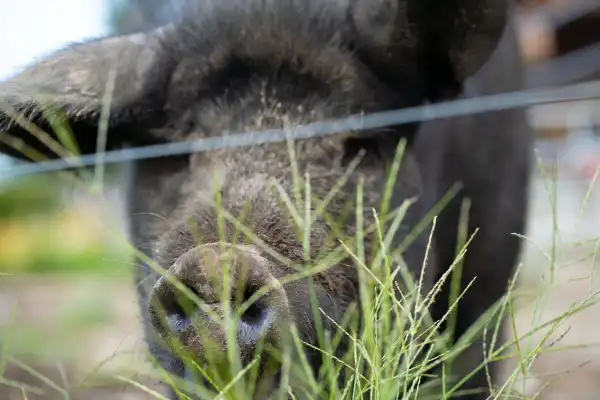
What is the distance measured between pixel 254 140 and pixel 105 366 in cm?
42

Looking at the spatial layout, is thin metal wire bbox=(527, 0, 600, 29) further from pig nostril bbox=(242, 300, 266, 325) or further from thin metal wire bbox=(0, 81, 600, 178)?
pig nostril bbox=(242, 300, 266, 325)

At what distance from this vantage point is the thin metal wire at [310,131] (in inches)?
46.2

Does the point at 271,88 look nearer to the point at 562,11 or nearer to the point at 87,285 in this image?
the point at 87,285

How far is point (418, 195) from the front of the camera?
4.30 feet

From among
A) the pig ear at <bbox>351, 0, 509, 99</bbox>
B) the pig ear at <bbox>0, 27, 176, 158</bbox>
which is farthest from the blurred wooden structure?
the pig ear at <bbox>0, 27, 176, 158</bbox>

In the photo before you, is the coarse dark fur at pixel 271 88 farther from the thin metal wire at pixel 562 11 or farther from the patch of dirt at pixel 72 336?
the thin metal wire at pixel 562 11

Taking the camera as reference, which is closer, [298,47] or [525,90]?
[298,47]

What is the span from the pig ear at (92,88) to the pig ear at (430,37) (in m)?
0.37

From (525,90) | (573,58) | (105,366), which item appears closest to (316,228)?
(105,366)

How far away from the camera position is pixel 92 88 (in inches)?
47.8

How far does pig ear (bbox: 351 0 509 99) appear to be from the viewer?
44.4 inches

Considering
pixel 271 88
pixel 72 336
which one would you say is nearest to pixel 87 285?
pixel 72 336

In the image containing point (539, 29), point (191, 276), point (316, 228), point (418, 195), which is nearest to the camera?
point (191, 276)

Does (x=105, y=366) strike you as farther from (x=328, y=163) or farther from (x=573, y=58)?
(x=573, y=58)
